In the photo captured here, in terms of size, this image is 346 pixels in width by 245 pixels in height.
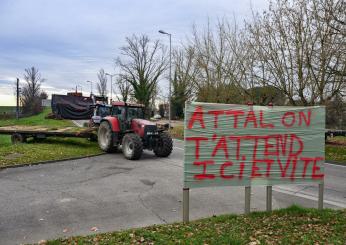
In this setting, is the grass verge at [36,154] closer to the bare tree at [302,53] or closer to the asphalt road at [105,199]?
the asphalt road at [105,199]

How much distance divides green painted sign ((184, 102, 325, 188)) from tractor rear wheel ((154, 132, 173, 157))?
9.22 meters

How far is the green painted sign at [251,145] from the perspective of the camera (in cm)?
577

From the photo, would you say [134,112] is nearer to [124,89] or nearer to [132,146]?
[132,146]

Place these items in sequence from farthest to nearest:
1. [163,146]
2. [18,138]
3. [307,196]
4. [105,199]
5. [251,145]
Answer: [18,138]
[163,146]
[307,196]
[105,199]
[251,145]

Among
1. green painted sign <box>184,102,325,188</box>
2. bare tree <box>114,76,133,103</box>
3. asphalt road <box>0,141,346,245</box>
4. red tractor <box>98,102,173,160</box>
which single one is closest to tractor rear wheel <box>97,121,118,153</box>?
red tractor <box>98,102,173,160</box>

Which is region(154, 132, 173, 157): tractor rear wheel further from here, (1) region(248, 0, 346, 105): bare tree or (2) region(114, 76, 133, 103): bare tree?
(2) region(114, 76, 133, 103): bare tree

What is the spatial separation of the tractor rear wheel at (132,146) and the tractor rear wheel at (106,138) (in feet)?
4.42

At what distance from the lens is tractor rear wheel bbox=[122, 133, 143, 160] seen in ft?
46.6

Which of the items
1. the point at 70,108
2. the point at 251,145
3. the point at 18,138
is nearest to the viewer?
the point at 251,145

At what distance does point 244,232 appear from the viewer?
5.11m

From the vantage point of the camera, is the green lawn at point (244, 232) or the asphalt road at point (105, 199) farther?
the asphalt road at point (105, 199)

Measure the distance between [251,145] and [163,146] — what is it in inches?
371

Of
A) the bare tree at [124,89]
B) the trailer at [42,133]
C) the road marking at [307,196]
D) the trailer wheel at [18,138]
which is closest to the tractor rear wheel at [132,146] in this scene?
the trailer at [42,133]

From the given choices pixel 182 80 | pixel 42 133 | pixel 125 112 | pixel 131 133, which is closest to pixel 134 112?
pixel 125 112
